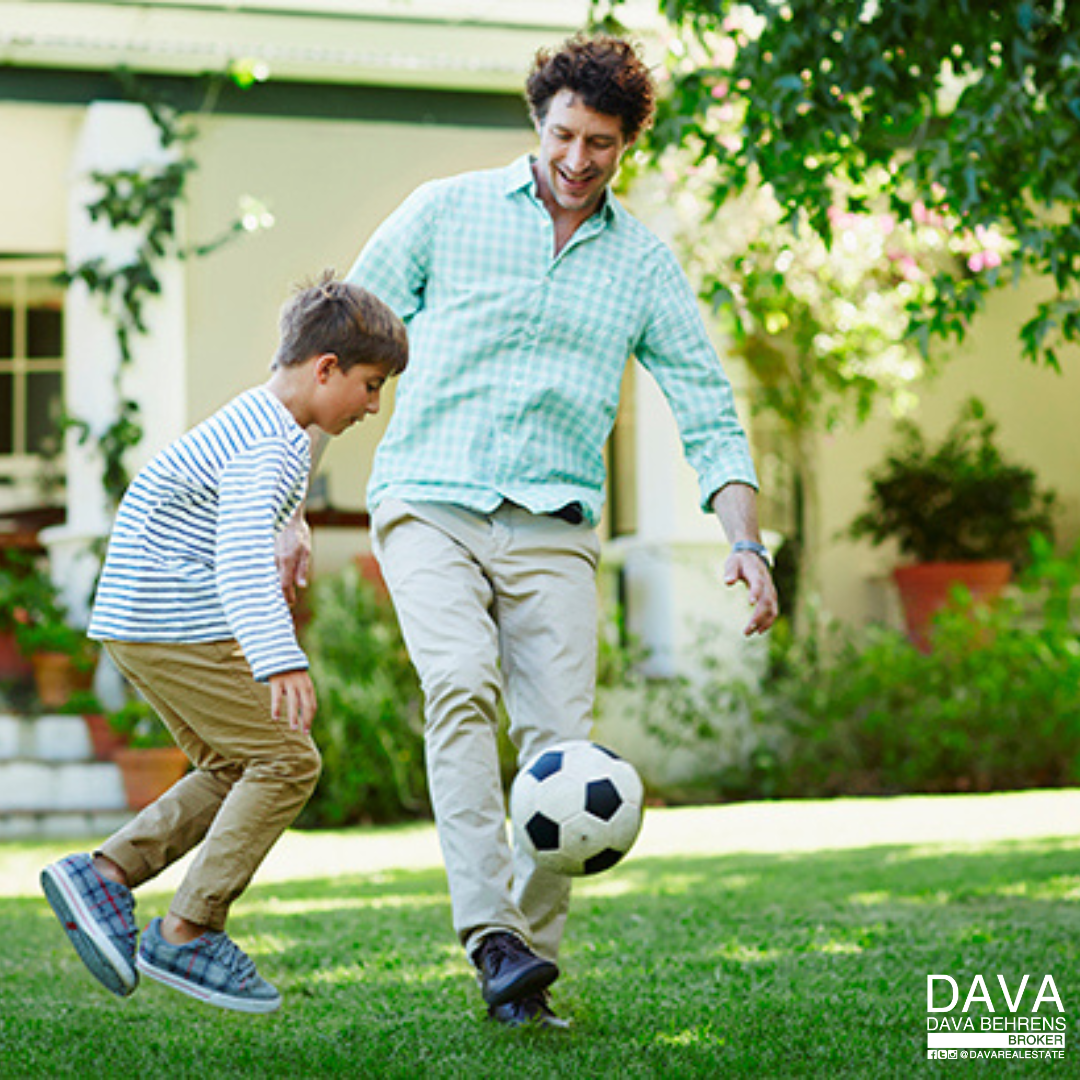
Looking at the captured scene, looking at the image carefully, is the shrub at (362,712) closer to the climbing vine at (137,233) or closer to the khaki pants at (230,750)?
the climbing vine at (137,233)

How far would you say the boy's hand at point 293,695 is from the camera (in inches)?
124

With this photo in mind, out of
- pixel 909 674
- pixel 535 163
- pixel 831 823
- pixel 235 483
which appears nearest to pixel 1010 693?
pixel 909 674

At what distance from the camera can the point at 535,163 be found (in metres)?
3.90

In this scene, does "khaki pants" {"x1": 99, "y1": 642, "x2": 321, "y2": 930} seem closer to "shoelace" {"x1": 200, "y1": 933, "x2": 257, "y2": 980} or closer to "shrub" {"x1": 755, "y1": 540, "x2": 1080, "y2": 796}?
"shoelace" {"x1": 200, "y1": 933, "x2": 257, "y2": 980}

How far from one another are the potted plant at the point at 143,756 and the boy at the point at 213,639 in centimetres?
479

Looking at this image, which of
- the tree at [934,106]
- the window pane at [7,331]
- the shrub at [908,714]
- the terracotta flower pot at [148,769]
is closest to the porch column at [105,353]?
the terracotta flower pot at [148,769]

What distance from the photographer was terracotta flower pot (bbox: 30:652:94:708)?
8695 millimetres

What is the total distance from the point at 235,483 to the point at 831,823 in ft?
16.9

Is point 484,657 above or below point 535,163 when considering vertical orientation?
below

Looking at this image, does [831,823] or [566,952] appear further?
[831,823]

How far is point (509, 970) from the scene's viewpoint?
3.25 m

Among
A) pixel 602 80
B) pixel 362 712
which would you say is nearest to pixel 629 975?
pixel 602 80

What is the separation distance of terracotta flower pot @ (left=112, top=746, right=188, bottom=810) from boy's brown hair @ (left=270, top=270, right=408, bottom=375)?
507cm

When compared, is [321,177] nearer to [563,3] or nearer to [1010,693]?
[563,3]
